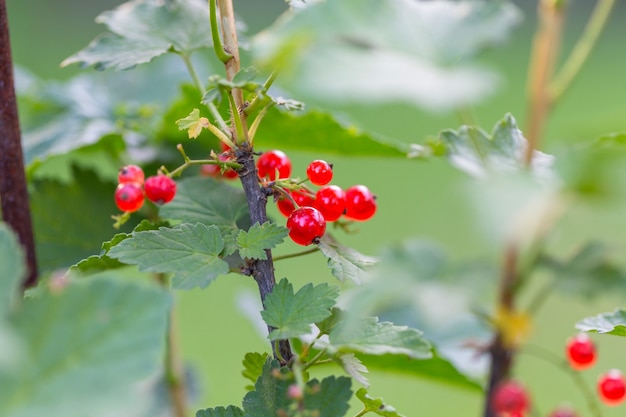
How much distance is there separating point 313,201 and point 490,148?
5.7 inches

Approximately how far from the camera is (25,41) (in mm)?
4223

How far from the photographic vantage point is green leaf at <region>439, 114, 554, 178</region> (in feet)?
1.21

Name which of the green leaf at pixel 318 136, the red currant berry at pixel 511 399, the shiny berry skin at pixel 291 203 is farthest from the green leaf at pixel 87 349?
the green leaf at pixel 318 136

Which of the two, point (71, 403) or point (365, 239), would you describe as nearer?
point (71, 403)

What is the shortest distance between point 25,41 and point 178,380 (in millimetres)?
3818

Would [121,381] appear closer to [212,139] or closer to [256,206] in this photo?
[256,206]

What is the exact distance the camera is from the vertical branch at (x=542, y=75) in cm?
28

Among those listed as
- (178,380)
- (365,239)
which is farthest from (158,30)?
(365,239)

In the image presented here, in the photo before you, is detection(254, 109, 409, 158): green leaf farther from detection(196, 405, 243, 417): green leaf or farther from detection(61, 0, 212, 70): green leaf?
detection(196, 405, 243, 417): green leaf

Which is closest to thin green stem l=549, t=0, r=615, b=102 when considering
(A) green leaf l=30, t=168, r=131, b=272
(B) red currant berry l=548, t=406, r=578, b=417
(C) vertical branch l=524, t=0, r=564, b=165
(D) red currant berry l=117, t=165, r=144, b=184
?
(C) vertical branch l=524, t=0, r=564, b=165

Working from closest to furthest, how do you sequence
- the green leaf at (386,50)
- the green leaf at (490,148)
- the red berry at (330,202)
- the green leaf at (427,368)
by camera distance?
the green leaf at (386,50)
the green leaf at (490,148)
the red berry at (330,202)
the green leaf at (427,368)

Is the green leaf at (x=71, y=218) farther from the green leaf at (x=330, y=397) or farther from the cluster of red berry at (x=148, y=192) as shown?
the green leaf at (x=330, y=397)

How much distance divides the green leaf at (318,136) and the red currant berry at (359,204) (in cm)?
16

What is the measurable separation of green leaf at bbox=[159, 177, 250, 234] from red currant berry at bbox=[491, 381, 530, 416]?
0.85 ft
